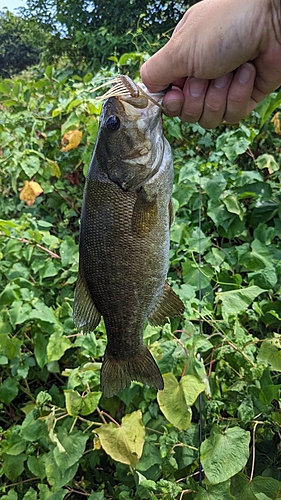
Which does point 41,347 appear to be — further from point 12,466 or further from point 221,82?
point 221,82

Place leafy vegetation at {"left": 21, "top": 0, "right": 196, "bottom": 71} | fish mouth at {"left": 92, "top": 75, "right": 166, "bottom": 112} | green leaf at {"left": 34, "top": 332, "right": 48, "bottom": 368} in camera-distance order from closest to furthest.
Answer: fish mouth at {"left": 92, "top": 75, "right": 166, "bottom": 112} < green leaf at {"left": 34, "top": 332, "right": 48, "bottom": 368} < leafy vegetation at {"left": 21, "top": 0, "right": 196, "bottom": 71}

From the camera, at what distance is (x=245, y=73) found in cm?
119

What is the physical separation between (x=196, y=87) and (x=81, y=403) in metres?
1.16

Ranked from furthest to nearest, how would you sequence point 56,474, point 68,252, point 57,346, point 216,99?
1. point 68,252
2. point 57,346
3. point 56,474
4. point 216,99

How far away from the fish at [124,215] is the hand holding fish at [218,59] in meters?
0.07

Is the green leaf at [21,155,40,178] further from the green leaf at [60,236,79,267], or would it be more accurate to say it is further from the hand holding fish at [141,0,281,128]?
the hand holding fish at [141,0,281,128]

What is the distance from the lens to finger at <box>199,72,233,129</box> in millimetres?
1229

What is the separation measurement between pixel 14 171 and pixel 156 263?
197 centimetres

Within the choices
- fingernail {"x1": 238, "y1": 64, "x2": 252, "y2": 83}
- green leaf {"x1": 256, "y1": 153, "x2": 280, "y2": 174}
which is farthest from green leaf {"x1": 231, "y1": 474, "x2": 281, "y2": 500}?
green leaf {"x1": 256, "y1": 153, "x2": 280, "y2": 174}

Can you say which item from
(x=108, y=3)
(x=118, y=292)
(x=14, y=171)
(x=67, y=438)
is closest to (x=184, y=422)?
(x=67, y=438)

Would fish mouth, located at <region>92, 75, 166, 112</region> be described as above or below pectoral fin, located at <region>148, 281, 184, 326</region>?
above

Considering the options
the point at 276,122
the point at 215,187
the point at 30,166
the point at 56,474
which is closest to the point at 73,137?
the point at 30,166

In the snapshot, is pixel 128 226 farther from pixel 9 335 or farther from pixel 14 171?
pixel 14 171

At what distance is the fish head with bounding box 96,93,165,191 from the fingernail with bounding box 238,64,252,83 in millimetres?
263
